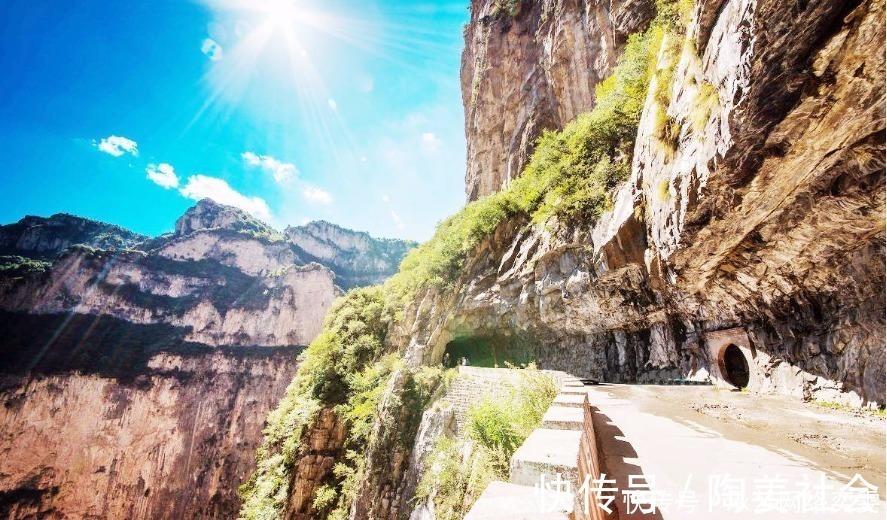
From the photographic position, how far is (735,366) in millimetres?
10266

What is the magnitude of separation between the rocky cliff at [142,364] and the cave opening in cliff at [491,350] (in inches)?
1411

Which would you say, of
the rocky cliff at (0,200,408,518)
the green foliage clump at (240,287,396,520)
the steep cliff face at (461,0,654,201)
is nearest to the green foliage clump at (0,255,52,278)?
the rocky cliff at (0,200,408,518)

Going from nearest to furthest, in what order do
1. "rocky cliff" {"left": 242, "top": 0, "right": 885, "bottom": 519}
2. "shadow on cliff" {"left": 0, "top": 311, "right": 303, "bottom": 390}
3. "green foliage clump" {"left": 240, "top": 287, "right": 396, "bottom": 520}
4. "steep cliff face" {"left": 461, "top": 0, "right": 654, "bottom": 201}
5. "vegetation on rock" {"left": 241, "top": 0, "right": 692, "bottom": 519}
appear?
"rocky cliff" {"left": 242, "top": 0, "right": 885, "bottom": 519}
"vegetation on rock" {"left": 241, "top": 0, "right": 692, "bottom": 519}
"green foliage clump" {"left": 240, "top": 287, "right": 396, "bottom": 520}
"steep cliff face" {"left": 461, "top": 0, "right": 654, "bottom": 201}
"shadow on cliff" {"left": 0, "top": 311, "right": 303, "bottom": 390}

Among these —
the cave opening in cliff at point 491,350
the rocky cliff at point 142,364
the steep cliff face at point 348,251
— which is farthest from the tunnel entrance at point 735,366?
the steep cliff face at point 348,251

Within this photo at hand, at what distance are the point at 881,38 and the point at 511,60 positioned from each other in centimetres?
2626

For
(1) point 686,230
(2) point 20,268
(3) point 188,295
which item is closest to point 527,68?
(1) point 686,230

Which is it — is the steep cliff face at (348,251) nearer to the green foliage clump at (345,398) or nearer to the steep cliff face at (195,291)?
the steep cliff face at (195,291)

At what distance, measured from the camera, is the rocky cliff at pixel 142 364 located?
119 feet

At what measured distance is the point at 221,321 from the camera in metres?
52.8

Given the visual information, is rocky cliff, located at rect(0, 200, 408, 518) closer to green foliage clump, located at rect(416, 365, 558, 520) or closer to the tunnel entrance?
green foliage clump, located at rect(416, 365, 558, 520)

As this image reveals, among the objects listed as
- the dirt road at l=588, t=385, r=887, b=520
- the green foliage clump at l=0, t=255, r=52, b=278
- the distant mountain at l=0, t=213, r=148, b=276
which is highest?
the distant mountain at l=0, t=213, r=148, b=276

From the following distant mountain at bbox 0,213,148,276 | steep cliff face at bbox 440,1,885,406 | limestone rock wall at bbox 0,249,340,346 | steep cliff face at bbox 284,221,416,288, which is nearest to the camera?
steep cliff face at bbox 440,1,885,406

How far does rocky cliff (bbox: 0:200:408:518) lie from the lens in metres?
36.2

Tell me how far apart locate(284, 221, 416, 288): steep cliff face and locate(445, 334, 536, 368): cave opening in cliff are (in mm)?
56047
